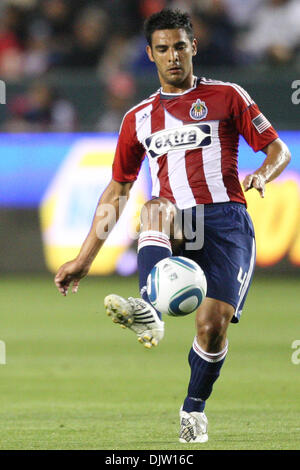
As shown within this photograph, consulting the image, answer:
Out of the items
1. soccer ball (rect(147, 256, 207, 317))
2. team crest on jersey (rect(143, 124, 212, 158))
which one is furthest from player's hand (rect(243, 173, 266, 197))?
team crest on jersey (rect(143, 124, 212, 158))

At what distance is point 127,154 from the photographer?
5902mm

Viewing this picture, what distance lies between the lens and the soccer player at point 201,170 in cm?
552

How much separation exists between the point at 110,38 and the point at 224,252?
35.2ft

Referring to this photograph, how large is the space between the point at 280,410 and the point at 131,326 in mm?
1963

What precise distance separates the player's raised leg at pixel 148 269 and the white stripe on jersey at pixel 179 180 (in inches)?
10.0

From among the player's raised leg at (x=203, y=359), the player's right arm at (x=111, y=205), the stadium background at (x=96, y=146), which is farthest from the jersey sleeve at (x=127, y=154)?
the stadium background at (x=96, y=146)

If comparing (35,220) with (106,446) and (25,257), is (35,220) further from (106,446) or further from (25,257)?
(106,446)

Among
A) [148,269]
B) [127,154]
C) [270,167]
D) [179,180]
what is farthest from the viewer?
[127,154]

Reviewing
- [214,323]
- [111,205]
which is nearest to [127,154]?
[111,205]

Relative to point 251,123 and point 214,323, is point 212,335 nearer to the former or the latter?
point 214,323

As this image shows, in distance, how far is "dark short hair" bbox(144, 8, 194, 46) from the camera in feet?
18.4

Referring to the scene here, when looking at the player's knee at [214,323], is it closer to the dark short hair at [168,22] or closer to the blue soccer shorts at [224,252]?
the blue soccer shorts at [224,252]

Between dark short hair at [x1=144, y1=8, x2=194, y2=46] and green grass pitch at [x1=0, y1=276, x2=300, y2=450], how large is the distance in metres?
2.19
